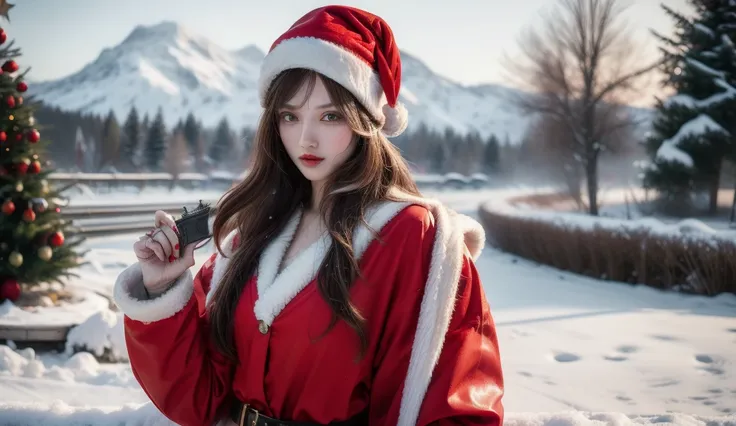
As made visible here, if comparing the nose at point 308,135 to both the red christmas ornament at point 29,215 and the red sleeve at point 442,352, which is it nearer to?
the red sleeve at point 442,352

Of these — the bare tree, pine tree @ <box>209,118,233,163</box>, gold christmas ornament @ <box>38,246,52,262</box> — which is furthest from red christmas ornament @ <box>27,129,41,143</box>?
pine tree @ <box>209,118,233,163</box>

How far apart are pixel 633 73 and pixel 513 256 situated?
9792 millimetres

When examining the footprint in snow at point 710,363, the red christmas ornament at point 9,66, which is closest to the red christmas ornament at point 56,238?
the red christmas ornament at point 9,66

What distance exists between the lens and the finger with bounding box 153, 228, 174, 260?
1.37 meters

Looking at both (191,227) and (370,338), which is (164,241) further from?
(370,338)

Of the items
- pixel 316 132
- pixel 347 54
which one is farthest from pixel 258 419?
pixel 347 54

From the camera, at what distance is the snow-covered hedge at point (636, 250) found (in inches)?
266

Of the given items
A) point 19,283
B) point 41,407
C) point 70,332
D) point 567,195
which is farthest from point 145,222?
point 567,195

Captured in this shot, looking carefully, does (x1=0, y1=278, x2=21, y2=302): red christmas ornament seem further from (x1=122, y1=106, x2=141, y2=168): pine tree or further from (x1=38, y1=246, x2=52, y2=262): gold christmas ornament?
(x1=122, y1=106, x2=141, y2=168): pine tree

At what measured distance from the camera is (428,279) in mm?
1311

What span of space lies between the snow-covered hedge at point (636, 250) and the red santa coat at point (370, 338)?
23.0 ft

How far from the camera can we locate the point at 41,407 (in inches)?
78.4

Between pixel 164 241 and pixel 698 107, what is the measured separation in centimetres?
1868

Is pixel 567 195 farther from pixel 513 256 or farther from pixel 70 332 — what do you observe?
pixel 70 332
